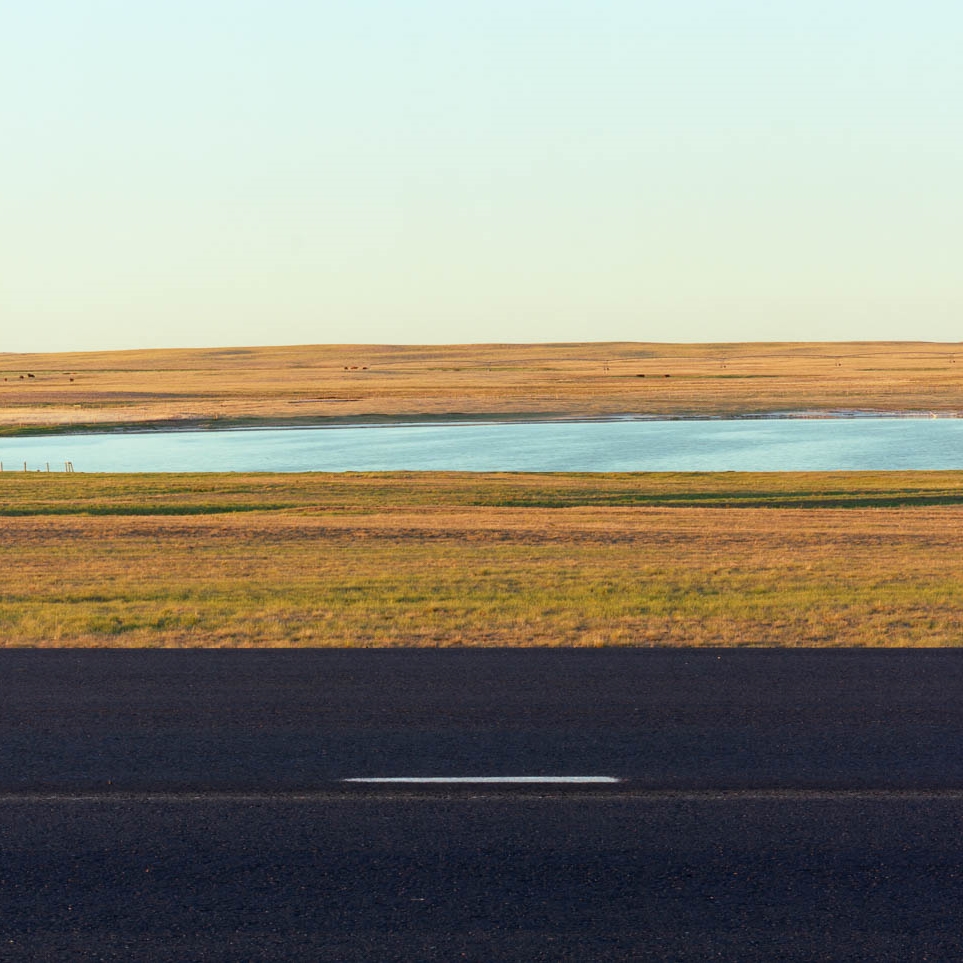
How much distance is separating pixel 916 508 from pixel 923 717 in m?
25.2

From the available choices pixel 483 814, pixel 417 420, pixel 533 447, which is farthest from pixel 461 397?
pixel 483 814

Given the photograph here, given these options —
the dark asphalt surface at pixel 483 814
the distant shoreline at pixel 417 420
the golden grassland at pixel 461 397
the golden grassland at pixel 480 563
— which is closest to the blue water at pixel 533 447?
the distant shoreline at pixel 417 420

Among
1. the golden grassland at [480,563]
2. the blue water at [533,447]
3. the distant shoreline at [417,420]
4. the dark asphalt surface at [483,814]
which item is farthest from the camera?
the distant shoreline at [417,420]

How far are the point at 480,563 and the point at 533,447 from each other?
4399 cm

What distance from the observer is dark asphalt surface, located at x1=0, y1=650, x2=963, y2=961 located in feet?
17.7

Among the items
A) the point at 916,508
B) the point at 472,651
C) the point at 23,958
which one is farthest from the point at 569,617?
the point at 916,508

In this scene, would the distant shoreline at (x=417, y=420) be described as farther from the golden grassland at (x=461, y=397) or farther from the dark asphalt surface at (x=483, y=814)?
the dark asphalt surface at (x=483, y=814)

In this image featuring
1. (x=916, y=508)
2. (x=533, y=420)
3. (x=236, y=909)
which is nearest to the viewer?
(x=236, y=909)

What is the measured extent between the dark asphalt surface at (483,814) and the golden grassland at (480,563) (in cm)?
272

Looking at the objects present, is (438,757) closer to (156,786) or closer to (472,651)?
(156,786)

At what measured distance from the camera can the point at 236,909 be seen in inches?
221

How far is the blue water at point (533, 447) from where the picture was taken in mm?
54062

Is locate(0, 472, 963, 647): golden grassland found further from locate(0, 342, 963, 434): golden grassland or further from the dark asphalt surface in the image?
locate(0, 342, 963, 434): golden grassland

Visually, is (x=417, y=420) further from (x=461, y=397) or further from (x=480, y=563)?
(x=480, y=563)
